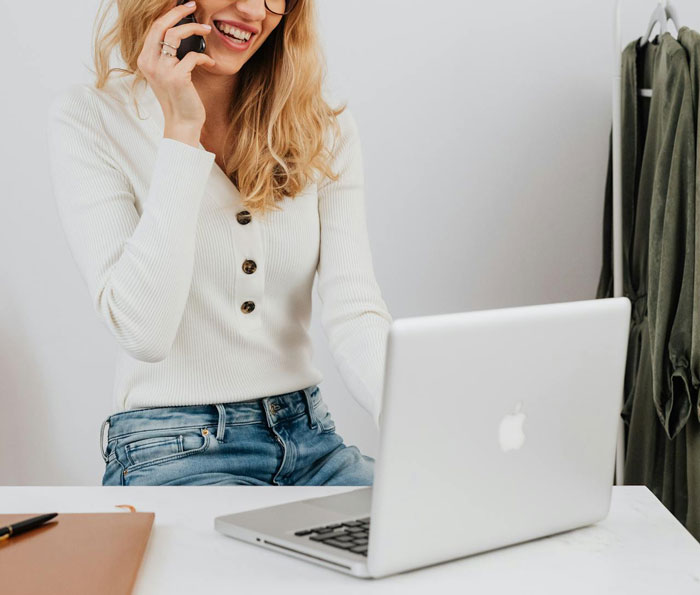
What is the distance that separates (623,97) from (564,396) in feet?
4.23

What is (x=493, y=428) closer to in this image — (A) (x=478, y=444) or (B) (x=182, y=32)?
(A) (x=478, y=444)

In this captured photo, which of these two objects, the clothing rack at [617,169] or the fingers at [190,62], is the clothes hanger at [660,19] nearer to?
the clothing rack at [617,169]

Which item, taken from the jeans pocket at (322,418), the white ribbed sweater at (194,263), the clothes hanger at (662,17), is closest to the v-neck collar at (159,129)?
the white ribbed sweater at (194,263)

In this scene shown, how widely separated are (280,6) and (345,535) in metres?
0.88

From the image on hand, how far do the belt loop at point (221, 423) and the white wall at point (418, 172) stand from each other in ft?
3.06

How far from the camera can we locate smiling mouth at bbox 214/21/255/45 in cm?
143

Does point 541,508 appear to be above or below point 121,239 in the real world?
below

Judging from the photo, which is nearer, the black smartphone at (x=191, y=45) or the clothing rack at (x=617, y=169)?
the black smartphone at (x=191, y=45)

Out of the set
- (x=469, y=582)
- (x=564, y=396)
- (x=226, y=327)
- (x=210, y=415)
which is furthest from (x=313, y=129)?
(x=469, y=582)

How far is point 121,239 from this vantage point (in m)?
1.33

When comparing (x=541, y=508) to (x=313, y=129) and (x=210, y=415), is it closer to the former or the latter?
(x=210, y=415)

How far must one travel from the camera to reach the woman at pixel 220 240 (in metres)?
1.30

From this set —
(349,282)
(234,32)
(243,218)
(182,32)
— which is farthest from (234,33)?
(349,282)

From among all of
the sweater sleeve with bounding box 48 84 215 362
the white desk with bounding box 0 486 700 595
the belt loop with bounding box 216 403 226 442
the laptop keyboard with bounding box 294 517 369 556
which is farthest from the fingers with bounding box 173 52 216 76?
the laptop keyboard with bounding box 294 517 369 556
